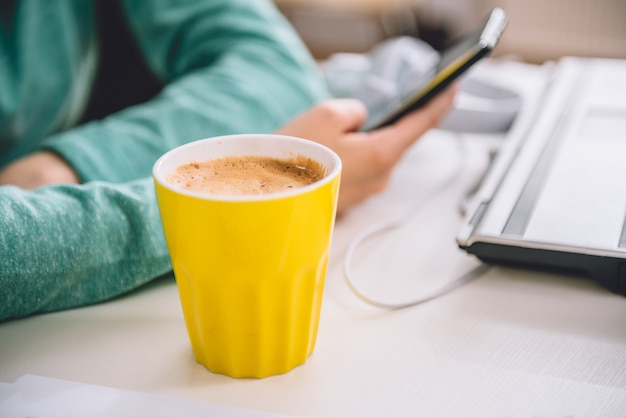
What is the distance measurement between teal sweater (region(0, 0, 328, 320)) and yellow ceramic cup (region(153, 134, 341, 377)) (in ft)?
0.34

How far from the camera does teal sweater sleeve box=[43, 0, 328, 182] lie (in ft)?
1.80

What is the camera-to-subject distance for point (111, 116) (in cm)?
67

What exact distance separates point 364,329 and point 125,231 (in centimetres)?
19

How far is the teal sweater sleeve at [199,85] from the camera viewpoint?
1.80ft

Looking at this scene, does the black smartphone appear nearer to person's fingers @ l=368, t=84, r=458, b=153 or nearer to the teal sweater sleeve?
person's fingers @ l=368, t=84, r=458, b=153

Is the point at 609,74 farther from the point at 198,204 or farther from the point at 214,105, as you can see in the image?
the point at 198,204

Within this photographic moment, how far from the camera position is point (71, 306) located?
431mm

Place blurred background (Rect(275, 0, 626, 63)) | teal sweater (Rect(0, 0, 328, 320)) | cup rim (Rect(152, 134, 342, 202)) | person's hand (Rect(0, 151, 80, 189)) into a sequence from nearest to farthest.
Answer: cup rim (Rect(152, 134, 342, 202)) → teal sweater (Rect(0, 0, 328, 320)) → person's hand (Rect(0, 151, 80, 189)) → blurred background (Rect(275, 0, 626, 63))

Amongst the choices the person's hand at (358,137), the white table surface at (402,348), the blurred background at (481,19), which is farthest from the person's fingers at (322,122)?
the blurred background at (481,19)

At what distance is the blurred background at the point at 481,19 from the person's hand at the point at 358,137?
1895 mm

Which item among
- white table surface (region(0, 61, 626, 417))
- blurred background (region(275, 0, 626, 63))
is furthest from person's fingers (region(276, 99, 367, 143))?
blurred background (region(275, 0, 626, 63))

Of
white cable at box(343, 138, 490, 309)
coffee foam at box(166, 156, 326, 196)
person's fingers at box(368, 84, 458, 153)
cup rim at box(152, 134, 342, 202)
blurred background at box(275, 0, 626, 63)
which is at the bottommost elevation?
blurred background at box(275, 0, 626, 63)

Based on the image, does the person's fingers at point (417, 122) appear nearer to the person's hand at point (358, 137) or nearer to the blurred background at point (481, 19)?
the person's hand at point (358, 137)

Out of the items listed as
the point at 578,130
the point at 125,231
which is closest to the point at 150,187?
the point at 125,231
